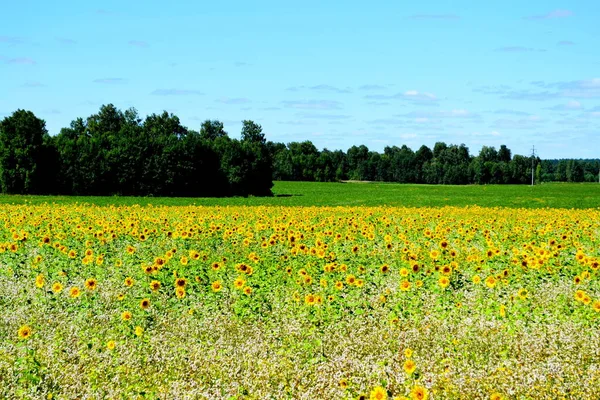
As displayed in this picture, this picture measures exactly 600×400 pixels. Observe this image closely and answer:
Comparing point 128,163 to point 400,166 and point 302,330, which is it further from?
point 400,166

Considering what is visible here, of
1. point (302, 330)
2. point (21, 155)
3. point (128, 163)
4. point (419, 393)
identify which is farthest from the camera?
point (128, 163)

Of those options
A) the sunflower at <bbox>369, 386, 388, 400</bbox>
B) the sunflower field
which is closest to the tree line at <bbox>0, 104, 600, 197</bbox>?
the sunflower field

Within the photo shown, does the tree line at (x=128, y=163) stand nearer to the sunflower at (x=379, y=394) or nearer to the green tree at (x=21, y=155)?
the green tree at (x=21, y=155)

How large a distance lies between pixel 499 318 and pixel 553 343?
0.76m

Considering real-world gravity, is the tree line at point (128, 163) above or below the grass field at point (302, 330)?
above

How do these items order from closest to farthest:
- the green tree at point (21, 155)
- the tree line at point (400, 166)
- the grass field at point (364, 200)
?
the grass field at point (364, 200) < the green tree at point (21, 155) < the tree line at point (400, 166)

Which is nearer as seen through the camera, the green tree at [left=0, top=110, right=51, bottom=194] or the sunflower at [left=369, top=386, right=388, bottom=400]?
the sunflower at [left=369, top=386, right=388, bottom=400]

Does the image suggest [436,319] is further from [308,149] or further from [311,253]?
[308,149]

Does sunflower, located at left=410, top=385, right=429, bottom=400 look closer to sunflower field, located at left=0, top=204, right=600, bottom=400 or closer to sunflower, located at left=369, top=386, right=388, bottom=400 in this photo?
sunflower field, located at left=0, top=204, right=600, bottom=400

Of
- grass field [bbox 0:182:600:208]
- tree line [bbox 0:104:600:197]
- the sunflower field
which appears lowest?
the sunflower field

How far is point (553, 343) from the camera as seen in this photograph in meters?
6.16

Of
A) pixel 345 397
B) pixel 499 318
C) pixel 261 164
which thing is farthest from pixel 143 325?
pixel 261 164

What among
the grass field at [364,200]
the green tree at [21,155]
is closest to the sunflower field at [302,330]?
the grass field at [364,200]

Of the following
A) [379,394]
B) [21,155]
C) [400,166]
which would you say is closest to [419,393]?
[379,394]
